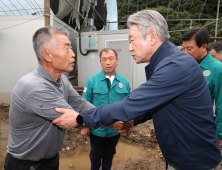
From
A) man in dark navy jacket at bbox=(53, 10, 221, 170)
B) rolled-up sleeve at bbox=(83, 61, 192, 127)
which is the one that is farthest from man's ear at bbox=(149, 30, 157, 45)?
rolled-up sleeve at bbox=(83, 61, 192, 127)

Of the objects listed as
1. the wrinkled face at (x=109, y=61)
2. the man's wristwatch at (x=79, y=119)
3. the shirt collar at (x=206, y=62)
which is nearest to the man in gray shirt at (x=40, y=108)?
the man's wristwatch at (x=79, y=119)

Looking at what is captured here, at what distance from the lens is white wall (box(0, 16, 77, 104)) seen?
555 cm

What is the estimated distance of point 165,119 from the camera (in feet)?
4.07

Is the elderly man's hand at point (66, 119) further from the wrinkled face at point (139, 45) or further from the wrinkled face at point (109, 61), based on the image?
the wrinkled face at point (109, 61)

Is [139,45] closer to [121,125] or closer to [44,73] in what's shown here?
[44,73]

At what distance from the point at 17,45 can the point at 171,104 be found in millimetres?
6155

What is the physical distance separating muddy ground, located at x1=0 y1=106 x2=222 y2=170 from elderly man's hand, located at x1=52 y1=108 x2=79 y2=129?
2.02 metres

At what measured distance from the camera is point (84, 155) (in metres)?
3.45

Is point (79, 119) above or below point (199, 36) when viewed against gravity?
below

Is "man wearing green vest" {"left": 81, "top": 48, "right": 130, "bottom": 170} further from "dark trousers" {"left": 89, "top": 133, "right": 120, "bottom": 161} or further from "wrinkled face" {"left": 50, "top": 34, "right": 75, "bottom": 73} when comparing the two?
"wrinkled face" {"left": 50, "top": 34, "right": 75, "bottom": 73}

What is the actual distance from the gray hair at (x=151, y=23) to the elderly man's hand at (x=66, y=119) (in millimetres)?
963

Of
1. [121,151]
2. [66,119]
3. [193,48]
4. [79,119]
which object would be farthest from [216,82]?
[121,151]

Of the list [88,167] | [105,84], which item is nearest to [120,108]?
[105,84]

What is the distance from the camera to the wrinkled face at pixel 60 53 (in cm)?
147
